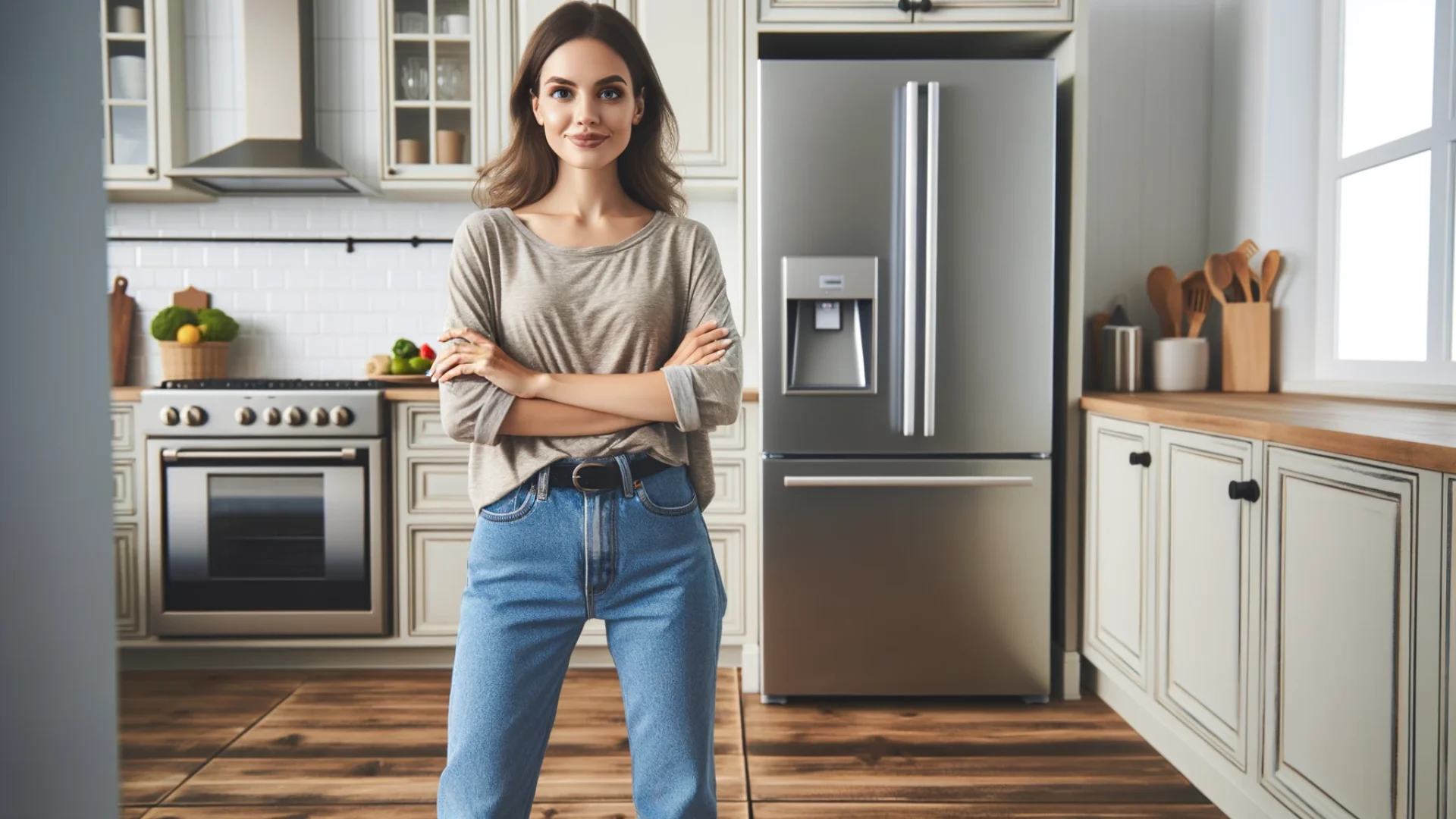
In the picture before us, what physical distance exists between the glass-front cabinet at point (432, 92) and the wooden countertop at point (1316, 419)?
2.14m

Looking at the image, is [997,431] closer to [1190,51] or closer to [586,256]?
[1190,51]

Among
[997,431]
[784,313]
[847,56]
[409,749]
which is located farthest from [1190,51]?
[409,749]

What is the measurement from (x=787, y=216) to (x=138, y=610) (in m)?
2.28

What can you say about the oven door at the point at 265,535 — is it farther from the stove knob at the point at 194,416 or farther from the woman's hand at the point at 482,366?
the woman's hand at the point at 482,366

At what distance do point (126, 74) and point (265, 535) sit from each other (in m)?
1.66

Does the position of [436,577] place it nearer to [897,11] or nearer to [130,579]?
[130,579]

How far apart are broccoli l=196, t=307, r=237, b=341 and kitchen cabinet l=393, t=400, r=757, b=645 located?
0.83 meters

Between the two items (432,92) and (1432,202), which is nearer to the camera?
(1432,202)

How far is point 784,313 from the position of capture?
2590 mm

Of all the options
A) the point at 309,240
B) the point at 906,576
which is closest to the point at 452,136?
the point at 309,240

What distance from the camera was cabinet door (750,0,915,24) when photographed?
266 centimetres

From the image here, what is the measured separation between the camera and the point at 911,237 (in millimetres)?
2543

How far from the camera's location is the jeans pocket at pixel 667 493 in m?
1.08

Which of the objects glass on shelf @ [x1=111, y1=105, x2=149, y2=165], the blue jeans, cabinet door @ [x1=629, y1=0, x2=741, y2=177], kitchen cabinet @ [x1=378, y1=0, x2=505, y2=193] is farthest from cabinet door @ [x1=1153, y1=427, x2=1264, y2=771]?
glass on shelf @ [x1=111, y1=105, x2=149, y2=165]
